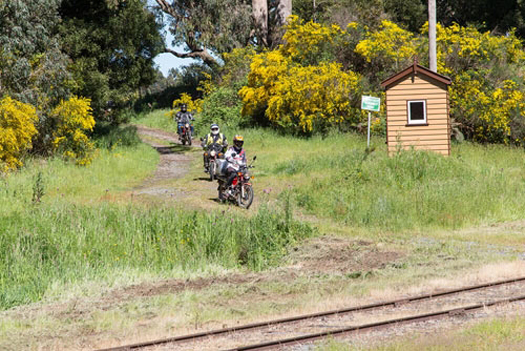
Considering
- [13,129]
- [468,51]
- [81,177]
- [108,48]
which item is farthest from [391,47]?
[13,129]

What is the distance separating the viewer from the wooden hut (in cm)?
2352

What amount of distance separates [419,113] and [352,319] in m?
16.7

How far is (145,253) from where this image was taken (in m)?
11.7

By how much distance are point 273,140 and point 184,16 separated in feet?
43.5

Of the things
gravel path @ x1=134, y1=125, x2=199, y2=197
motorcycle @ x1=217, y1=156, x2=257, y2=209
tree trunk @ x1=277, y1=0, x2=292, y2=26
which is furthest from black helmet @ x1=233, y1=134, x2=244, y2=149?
tree trunk @ x1=277, y1=0, x2=292, y2=26

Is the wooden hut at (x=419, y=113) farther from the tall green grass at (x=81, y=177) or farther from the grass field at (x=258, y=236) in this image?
the tall green grass at (x=81, y=177)

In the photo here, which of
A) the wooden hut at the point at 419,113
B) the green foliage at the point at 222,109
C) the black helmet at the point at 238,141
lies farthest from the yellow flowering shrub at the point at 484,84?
the black helmet at the point at 238,141

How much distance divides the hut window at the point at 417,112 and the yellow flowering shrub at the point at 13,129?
12.8 meters

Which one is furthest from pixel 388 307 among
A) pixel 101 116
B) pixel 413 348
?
pixel 101 116

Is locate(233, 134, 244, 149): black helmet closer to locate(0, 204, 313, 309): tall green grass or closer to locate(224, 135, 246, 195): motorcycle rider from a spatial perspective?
locate(224, 135, 246, 195): motorcycle rider

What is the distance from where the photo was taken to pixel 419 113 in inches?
931

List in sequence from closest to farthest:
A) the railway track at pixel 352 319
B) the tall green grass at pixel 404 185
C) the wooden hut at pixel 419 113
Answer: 1. the railway track at pixel 352 319
2. the tall green grass at pixel 404 185
3. the wooden hut at pixel 419 113

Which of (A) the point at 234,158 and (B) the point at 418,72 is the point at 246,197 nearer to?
(A) the point at 234,158

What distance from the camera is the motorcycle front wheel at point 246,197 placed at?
16453mm
